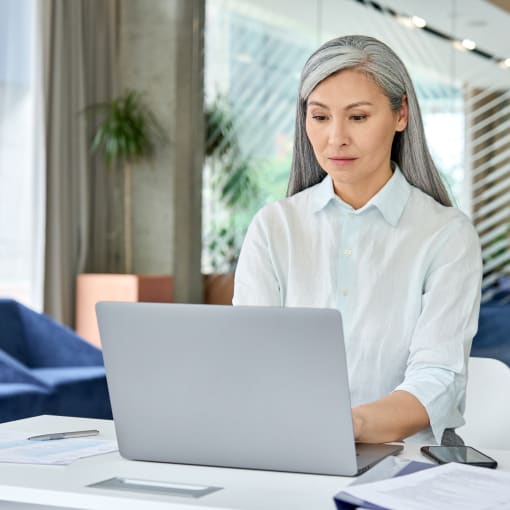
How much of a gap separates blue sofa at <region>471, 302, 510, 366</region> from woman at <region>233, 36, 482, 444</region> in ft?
11.2

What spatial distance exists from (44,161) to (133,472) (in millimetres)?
5119

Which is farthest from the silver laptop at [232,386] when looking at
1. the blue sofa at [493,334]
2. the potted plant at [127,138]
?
the potted plant at [127,138]

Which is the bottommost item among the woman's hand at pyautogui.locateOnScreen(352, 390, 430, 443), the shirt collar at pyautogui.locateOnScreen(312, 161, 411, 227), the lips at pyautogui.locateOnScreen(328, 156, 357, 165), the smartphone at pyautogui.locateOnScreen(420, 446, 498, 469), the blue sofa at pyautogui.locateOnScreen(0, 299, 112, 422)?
the blue sofa at pyautogui.locateOnScreen(0, 299, 112, 422)

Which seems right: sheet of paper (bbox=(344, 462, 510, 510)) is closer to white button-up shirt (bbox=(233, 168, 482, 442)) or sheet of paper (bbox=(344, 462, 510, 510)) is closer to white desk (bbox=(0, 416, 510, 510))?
white desk (bbox=(0, 416, 510, 510))

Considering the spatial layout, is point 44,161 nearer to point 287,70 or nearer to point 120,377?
point 287,70

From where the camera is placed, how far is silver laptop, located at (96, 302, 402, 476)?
140 cm

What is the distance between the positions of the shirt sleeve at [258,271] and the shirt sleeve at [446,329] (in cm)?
31

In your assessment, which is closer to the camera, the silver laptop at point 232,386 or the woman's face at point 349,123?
the silver laptop at point 232,386

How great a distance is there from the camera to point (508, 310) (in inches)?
231

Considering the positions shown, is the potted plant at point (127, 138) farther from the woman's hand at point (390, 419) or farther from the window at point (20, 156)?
the woman's hand at point (390, 419)

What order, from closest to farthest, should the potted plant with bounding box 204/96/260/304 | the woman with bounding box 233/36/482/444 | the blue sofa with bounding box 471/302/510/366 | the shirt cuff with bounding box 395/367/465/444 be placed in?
the shirt cuff with bounding box 395/367/465/444
the woman with bounding box 233/36/482/444
the blue sofa with bounding box 471/302/510/366
the potted plant with bounding box 204/96/260/304

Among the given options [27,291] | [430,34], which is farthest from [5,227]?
[430,34]

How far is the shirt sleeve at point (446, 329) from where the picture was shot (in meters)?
1.85

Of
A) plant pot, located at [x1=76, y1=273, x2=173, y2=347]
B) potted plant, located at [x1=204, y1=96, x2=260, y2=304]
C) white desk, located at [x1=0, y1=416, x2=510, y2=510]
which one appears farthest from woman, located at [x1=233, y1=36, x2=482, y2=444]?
potted plant, located at [x1=204, y1=96, x2=260, y2=304]
